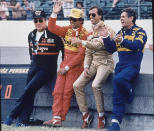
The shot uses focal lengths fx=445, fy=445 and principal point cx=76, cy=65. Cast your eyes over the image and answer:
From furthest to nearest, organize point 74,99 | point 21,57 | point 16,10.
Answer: point 16,10
point 21,57
point 74,99

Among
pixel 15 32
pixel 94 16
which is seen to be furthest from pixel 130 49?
pixel 15 32

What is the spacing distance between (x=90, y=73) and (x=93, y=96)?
573mm

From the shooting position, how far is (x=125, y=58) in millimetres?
6676

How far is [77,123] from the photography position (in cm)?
748

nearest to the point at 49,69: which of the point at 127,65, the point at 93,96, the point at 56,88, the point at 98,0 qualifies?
the point at 56,88

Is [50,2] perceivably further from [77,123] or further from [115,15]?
[77,123]

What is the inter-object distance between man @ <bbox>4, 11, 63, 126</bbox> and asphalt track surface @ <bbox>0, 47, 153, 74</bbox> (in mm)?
1033

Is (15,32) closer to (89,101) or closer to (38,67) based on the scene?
(38,67)

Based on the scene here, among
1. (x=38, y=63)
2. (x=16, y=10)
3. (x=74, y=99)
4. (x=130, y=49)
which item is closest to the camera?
(x=130, y=49)

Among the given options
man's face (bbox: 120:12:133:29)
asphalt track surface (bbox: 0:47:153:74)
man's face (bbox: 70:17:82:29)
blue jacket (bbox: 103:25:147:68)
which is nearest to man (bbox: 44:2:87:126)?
man's face (bbox: 70:17:82:29)

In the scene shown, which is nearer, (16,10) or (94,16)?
(94,16)

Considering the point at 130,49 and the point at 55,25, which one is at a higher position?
the point at 55,25

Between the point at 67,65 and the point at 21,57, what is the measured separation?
225cm

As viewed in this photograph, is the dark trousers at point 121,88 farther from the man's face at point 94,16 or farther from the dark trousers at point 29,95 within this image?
the dark trousers at point 29,95
